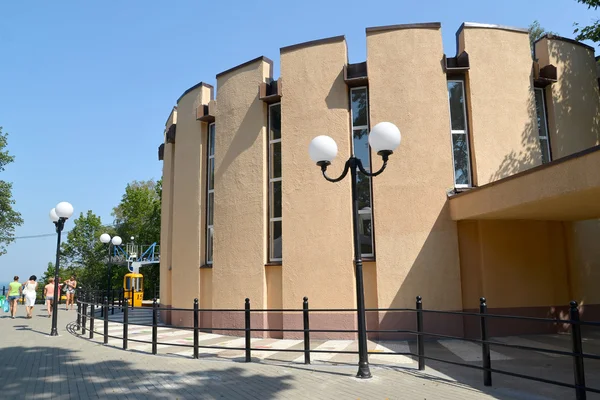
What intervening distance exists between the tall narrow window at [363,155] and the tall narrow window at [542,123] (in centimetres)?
433

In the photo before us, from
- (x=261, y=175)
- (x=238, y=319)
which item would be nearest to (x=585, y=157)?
(x=261, y=175)

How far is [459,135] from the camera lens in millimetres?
10547

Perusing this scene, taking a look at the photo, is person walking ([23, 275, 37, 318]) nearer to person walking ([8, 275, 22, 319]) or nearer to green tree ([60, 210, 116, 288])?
person walking ([8, 275, 22, 319])

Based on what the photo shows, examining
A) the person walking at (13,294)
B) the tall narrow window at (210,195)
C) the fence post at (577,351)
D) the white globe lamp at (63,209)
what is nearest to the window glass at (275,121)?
the tall narrow window at (210,195)

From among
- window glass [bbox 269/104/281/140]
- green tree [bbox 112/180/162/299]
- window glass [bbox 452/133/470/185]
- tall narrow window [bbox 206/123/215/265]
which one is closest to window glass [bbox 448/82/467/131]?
window glass [bbox 452/133/470/185]

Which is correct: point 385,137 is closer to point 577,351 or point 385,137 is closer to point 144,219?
point 577,351

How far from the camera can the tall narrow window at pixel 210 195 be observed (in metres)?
12.4

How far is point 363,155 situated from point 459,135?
91.6 inches

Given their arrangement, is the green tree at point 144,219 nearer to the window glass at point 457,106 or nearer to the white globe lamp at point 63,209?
the white globe lamp at point 63,209

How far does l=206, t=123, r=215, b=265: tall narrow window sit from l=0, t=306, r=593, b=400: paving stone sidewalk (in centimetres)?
438

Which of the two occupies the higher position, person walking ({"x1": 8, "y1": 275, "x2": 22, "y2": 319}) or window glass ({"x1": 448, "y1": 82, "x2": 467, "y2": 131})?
window glass ({"x1": 448, "y1": 82, "x2": 467, "y2": 131})

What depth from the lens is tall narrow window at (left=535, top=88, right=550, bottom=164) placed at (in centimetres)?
1095

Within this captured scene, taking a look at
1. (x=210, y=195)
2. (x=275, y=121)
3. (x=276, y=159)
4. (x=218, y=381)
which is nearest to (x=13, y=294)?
(x=210, y=195)

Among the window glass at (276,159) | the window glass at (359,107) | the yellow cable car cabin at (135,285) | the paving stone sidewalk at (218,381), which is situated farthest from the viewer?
the yellow cable car cabin at (135,285)
